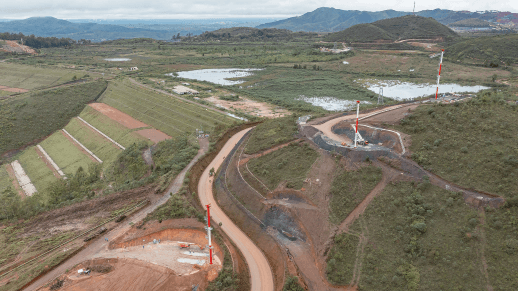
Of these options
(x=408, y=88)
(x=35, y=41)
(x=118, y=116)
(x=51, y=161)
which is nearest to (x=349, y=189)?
(x=51, y=161)

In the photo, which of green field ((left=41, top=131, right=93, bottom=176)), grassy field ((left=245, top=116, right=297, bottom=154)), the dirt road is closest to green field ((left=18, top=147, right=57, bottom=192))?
green field ((left=41, top=131, right=93, bottom=176))

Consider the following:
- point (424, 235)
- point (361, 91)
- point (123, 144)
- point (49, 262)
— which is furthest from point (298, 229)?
point (361, 91)

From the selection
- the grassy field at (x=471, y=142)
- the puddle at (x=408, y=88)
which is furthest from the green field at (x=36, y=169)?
the puddle at (x=408, y=88)

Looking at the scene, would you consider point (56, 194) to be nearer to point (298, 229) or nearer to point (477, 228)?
point (298, 229)

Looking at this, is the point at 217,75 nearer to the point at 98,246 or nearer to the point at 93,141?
the point at 93,141

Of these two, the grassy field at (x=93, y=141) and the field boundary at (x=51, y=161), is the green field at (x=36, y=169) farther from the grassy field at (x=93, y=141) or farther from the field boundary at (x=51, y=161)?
the grassy field at (x=93, y=141)

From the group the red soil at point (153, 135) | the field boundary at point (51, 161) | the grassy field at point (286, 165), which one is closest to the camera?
the grassy field at point (286, 165)

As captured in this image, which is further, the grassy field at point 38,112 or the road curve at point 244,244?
the grassy field at point 38,112

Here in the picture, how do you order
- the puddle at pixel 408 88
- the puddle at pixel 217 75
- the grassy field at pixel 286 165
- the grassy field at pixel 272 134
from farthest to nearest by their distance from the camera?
the puddle at pixel 217 75, the puddle at pixel 408 88, the grassy field at pixel 272 134, the grassy field at pixel 286 165
